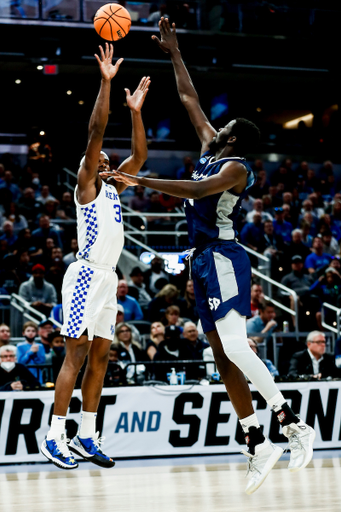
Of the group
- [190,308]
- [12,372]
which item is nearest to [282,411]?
[12,372]

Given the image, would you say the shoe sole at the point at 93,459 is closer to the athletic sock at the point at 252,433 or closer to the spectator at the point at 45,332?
the athletic sock at the point at 252,433

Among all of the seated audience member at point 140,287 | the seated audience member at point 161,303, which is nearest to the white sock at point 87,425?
the seated audience member at point 161,303

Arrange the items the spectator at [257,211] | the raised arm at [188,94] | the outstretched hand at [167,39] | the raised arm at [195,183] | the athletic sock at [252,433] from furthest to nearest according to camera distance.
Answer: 1. the spectator at [257,211]
2. the outstretched hand at [167,39]
3. the raised arm at [188,94]
4. the athletic sock at [252,433]
5. the raised arm at [195,183]

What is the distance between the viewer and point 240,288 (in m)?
5.34

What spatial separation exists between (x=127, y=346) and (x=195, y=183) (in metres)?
5.85

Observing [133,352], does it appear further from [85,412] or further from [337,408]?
[85,412]

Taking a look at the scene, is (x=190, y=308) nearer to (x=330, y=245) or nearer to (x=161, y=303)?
(x=161, y=303)

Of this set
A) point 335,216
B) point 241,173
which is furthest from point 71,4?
point 241,173

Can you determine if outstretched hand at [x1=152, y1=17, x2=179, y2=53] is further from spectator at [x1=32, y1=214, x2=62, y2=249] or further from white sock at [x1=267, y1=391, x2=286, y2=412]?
spectator at [x1=32, y1=214, x2=62, y2=249]

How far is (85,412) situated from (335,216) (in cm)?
1325

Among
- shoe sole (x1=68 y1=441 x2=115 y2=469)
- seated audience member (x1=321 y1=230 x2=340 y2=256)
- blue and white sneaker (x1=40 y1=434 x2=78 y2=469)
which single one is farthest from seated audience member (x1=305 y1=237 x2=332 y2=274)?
blue and white sneaker (x1=40 y1=434 x2=78 y2=469)

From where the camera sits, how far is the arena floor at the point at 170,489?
4.88m

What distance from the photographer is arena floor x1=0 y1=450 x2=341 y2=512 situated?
16.0ft

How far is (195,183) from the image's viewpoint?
16.8 ft
